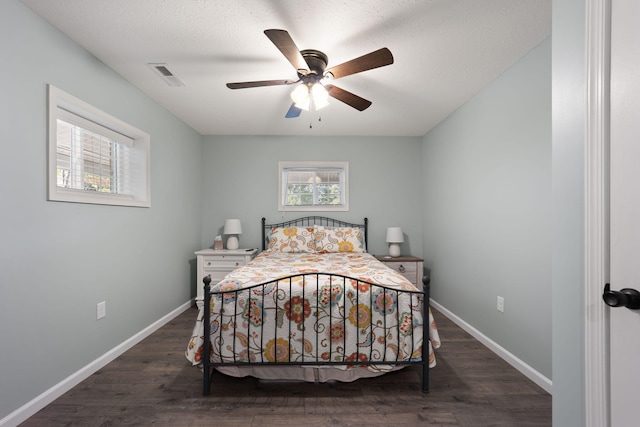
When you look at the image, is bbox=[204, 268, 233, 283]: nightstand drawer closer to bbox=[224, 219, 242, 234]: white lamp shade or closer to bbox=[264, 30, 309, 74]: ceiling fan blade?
bbox=[224, 219, 242, 234]: white lamp shade

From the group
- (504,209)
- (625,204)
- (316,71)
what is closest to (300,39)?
(316,71)

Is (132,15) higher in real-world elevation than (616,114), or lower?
higher

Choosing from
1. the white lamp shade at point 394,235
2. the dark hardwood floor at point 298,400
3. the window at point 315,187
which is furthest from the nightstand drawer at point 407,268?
the dark hardwood floor at point 298,400

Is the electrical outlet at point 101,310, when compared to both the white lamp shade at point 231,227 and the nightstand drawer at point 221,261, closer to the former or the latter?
the nightstand drawer at point 221,261

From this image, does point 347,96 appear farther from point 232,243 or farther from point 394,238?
point 232,243

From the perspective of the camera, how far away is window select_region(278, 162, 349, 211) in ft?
14.4

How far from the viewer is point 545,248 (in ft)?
6.70

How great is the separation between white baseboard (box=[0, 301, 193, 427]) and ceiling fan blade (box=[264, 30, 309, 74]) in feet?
8.27

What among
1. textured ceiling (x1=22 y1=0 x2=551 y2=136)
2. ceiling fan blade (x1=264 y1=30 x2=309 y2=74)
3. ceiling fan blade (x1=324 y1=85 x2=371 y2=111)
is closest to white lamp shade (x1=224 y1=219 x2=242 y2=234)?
textured ceiling (x1=22 y1=0 x2=551 y2=136)

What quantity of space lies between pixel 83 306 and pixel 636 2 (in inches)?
126

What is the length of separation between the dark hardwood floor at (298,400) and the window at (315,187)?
255cm

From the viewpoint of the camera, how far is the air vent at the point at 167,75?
2410mm

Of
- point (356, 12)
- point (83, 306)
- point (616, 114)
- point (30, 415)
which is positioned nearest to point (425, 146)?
point (356, 12)

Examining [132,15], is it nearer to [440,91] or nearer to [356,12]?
[356,12]
